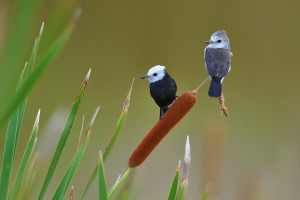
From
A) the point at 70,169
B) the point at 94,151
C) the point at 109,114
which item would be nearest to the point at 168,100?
the point at 70,169

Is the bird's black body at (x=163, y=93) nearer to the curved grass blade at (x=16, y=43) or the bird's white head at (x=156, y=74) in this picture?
the bird's white head at (x=156, y=74)

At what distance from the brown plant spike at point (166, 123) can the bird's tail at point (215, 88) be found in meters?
0.05

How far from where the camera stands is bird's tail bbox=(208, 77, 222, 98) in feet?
2.04

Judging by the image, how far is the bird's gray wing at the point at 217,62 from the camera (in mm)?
671

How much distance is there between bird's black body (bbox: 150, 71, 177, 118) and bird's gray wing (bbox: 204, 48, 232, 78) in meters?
0.05

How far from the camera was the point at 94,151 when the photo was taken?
3.32 meters

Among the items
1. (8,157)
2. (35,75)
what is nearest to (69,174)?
(8,157)

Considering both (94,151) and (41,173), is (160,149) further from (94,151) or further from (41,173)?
A: (41,173)

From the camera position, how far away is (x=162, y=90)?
26.4 inches

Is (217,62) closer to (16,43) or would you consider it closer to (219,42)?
(219,42)

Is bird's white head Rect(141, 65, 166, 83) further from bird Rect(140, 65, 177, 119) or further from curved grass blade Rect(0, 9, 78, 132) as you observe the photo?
curved grass blade Rect(0, 9, 78, 132)

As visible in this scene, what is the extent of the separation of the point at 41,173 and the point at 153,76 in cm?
20

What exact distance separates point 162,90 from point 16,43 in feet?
0.94

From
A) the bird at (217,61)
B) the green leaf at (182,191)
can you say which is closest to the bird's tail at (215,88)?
the bird at (217,61)
